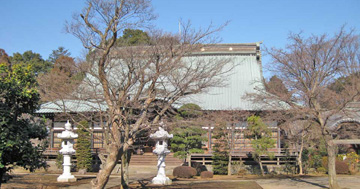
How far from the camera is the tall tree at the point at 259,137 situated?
21.0 meters

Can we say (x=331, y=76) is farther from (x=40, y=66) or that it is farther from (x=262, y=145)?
(x=40, y=66)

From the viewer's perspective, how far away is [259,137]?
851 inches

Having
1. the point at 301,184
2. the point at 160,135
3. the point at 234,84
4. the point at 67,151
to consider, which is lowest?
the point at 301,184

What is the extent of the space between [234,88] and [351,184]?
12088 mm

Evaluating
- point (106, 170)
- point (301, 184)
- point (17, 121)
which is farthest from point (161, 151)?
point (17, 121)

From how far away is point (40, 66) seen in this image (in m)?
42.5

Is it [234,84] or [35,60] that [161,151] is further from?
[35,60]

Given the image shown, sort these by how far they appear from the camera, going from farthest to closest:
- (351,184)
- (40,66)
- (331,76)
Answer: (40,66), (351,184), (331,76)

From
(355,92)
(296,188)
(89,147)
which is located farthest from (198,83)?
(89,147)

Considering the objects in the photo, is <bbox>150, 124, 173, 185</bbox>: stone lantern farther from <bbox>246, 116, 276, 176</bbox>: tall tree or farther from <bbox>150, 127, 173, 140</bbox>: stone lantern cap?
<bbox>246, 116, 276, 176</bbox>: tall tree

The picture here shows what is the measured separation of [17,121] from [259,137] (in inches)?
627

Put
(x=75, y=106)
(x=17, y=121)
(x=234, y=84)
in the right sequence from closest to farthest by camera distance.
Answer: (x=17, y=121)
(x=75, y=106)
(x=234, y=84)

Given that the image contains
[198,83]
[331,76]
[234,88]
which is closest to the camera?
[198,83]

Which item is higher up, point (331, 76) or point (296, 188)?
point (331, 76)
